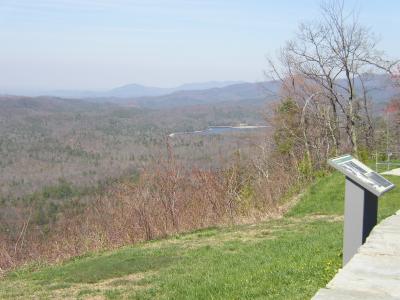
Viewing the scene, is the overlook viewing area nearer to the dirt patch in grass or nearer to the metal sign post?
the metal sign post

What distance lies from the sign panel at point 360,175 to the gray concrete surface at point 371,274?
1.79 ft

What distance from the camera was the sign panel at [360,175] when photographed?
5.19 meters

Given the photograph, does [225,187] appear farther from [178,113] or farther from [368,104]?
[178,113]

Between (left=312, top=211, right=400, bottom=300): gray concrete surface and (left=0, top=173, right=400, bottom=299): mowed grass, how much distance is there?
29.2 inches

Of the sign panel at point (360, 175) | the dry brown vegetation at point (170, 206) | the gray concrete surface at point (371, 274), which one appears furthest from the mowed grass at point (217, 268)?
the dry brown vegetation at point (170, 206)

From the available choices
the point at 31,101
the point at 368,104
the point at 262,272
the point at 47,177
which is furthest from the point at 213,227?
the point at 31,101

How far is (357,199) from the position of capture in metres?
5.38

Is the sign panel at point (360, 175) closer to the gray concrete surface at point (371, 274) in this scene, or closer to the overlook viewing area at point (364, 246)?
the overlook viewing area at point (364, 246)

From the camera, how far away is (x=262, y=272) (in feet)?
22.8

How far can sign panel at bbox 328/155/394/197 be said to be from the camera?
519cm

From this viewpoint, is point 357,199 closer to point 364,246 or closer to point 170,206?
point 364,246

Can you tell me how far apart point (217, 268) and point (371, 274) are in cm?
387

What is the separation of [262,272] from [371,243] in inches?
74.1

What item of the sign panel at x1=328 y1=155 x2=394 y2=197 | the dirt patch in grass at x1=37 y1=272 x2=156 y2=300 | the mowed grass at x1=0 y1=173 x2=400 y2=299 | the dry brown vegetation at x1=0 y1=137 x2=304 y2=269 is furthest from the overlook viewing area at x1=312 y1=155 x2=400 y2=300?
the dry brown vegetation at x1=0 y1=137 x2=304 y2=269
